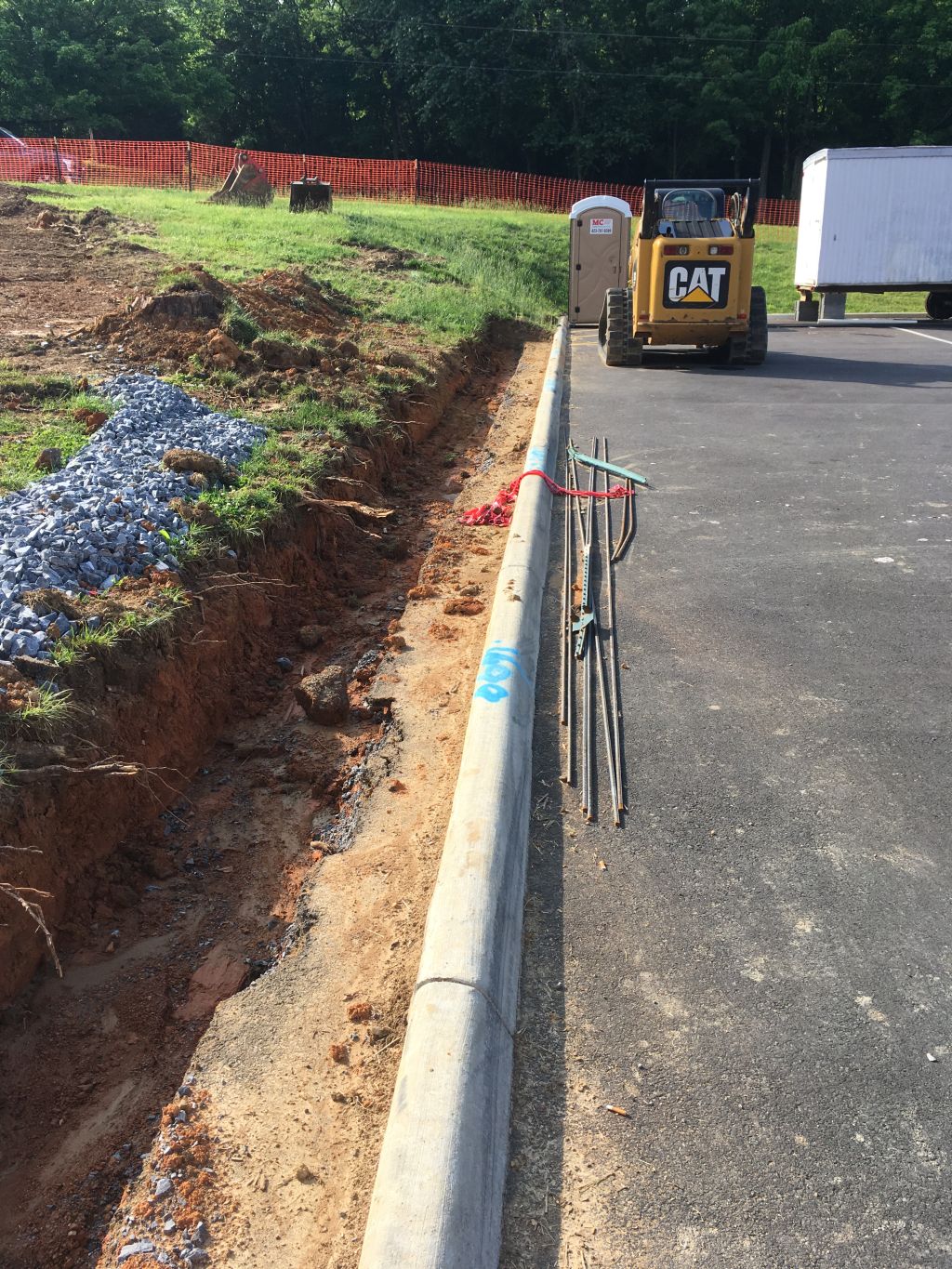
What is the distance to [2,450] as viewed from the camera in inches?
270

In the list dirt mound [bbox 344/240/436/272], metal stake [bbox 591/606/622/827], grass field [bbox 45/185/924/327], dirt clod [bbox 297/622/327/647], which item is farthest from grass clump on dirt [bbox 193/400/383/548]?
dirt mound [bbox 344/240/436/272]

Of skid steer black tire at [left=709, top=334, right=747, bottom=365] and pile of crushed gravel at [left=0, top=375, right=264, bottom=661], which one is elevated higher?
skid steer black tire at [left=709, top=334, right=747, bottom=365]

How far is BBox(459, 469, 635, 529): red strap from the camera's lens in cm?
816

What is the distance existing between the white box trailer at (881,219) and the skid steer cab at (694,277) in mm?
7726

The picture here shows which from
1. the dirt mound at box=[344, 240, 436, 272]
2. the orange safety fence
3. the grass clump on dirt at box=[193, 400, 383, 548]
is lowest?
the grass clump on dirt at box=[193, 400, 383, 548]

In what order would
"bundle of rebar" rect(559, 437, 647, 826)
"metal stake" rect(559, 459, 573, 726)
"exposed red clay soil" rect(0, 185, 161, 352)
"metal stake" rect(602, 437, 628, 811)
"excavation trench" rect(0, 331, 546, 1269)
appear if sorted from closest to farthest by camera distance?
"excavation trench" rect(0, 331, 546, 1269) → "metal stake" rect(602, 437, 628, 811) → "bundle of rebar" rect(559, 437, 647, 826) → "metal stake" rect(559, 459, 573, 726) → "exposed red clay soil" rect(0, 185, 161, 352)

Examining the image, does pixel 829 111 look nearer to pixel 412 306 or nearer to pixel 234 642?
pixel 412 306

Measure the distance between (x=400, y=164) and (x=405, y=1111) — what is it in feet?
118

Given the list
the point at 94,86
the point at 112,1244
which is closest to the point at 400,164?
the point at 94,86

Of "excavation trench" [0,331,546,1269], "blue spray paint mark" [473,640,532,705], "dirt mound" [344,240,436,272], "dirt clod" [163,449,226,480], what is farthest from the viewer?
"dirt mound" [344,240,436,272]

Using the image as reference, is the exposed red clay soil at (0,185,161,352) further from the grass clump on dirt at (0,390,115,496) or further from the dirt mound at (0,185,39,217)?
the grass clump on dirt at (0,390,115,496)

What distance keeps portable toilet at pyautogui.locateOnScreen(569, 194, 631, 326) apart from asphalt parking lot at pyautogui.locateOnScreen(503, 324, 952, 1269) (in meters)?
14.6

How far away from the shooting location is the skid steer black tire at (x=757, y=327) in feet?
49.6

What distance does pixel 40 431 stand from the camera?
7324 millimetres
